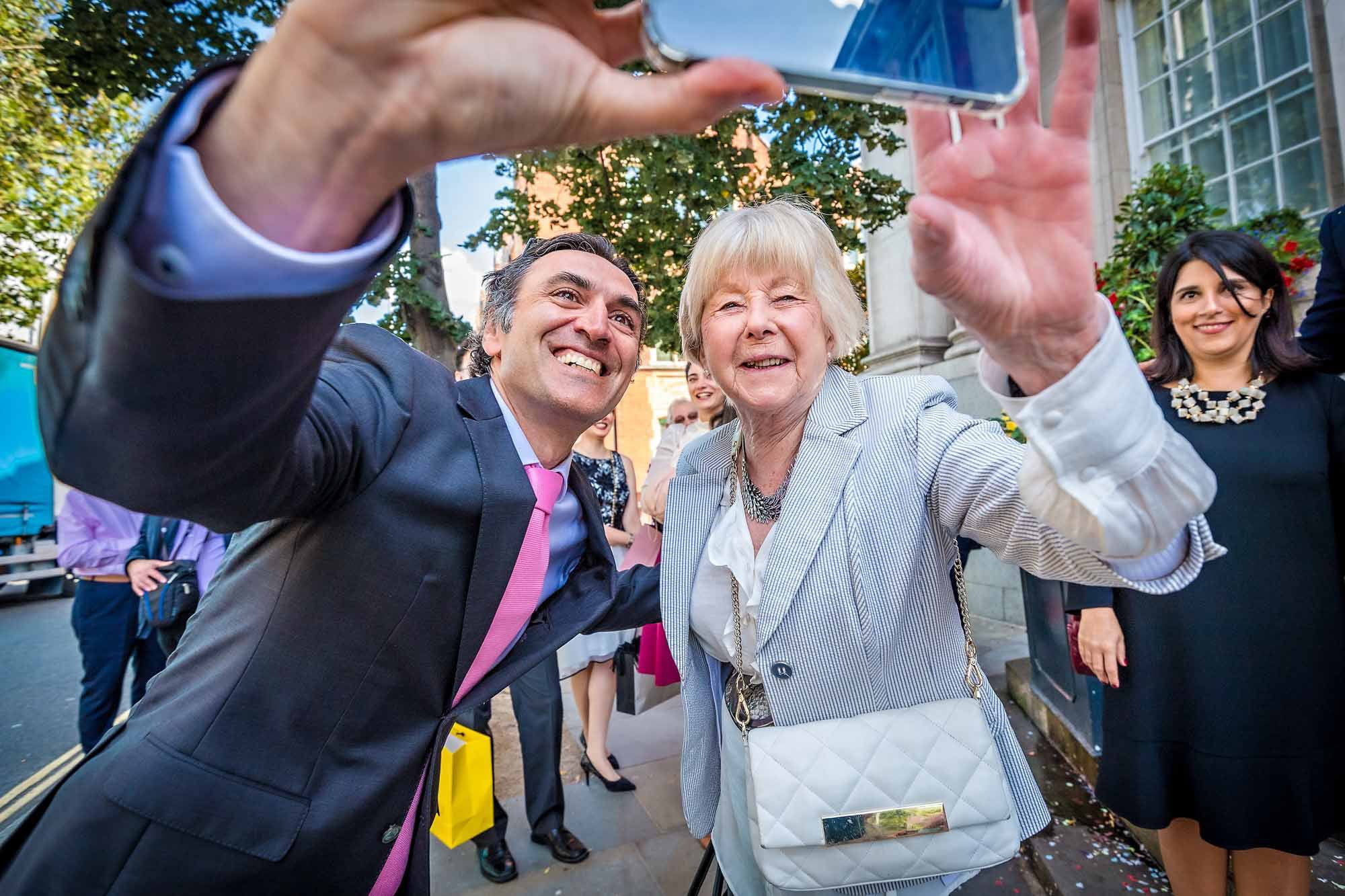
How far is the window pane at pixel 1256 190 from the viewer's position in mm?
4578

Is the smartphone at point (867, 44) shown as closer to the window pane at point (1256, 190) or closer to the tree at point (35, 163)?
the window pane at point (1256, 190)

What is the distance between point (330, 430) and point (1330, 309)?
3.09 meters

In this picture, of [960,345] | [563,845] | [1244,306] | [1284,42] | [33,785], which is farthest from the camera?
[960,345]

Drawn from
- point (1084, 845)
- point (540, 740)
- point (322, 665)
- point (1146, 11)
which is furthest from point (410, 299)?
point (1146, 11)

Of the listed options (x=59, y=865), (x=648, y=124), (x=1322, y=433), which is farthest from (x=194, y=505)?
(x=1322, y=433)

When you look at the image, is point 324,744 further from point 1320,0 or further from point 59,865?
point 1320,0

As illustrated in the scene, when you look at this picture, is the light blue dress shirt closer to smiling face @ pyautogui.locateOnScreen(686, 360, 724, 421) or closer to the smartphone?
the smartphone

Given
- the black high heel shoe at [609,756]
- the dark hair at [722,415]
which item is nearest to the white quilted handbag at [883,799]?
the dark hair at [722,415]

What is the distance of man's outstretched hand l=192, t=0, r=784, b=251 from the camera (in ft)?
1.64

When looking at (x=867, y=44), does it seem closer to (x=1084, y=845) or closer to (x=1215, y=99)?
(x=1084, y=845)

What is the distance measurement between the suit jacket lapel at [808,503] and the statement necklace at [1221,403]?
1.34m

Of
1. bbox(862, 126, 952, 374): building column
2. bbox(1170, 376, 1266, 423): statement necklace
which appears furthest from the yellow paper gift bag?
bbox(862, 126, 952, 374): building column

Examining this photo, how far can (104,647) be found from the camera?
3969 millimetres

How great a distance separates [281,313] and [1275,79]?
Answer: 6711mm
